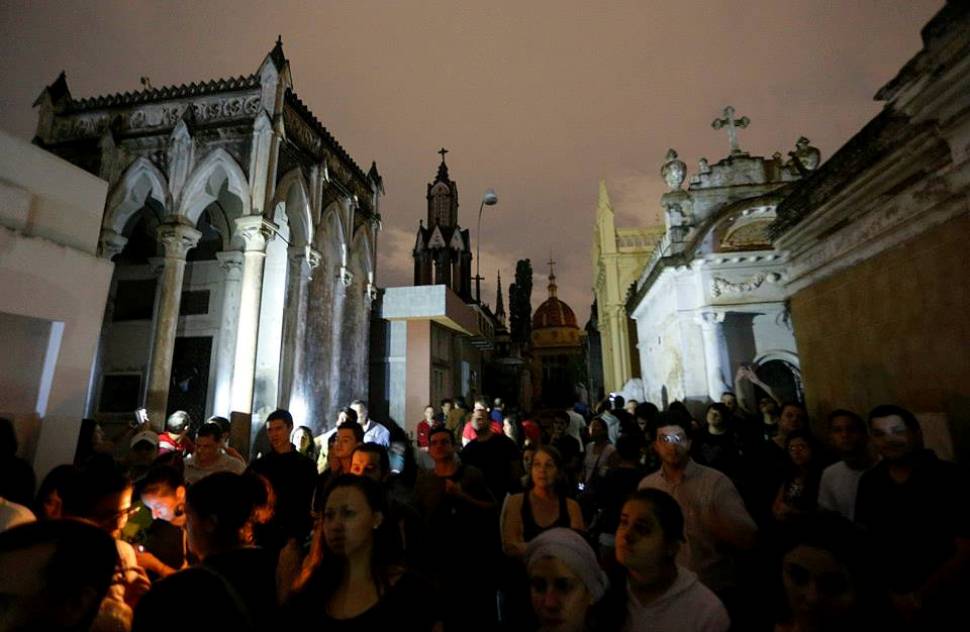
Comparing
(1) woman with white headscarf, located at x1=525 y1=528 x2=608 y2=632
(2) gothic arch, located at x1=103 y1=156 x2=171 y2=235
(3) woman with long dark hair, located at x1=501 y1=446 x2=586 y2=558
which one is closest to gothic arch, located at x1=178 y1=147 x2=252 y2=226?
(2) gothic arch, located at x1=103 y1=156 x2=171 y2=235

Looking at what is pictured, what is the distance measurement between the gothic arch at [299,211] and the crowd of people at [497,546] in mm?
9981

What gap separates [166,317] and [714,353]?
1415cm

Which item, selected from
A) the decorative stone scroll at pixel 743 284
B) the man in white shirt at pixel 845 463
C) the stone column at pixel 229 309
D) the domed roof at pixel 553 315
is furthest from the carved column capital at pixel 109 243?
the domed roof at pixel 553 315

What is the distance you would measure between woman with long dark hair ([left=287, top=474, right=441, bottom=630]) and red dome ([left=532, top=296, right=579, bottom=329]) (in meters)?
54.3

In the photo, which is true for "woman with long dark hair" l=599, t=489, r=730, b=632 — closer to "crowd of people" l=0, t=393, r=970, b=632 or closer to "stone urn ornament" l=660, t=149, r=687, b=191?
"crowd of people" l=0, t=393, r=970, b=632

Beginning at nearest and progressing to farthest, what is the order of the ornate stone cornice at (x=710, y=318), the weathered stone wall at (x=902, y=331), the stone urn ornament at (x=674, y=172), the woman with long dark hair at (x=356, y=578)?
the woman with long dark hair at (x=356, y=578), the weathered stone wall at (x=902, y=331), the ornate stone cornice at (x=710, y=318), the stone urn ornament at (x=674, y=172)

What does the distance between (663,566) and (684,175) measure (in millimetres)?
14312

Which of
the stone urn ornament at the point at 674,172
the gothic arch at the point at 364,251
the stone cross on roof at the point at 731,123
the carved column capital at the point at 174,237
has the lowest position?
the carved column capital at the point at 174,237

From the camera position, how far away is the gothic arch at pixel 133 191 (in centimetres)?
1139

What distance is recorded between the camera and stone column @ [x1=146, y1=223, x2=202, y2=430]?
398 inches

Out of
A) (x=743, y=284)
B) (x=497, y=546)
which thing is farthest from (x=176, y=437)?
(x=743, y=284)

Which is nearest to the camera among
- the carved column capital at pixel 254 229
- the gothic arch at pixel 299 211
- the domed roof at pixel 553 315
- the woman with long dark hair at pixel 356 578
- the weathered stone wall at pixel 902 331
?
the woman with long dark hair at pixel 356 578

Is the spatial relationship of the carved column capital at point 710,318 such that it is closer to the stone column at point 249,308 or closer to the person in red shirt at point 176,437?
the stone column at point 249,308

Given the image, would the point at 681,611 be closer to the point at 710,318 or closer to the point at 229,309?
the point at 710,318
